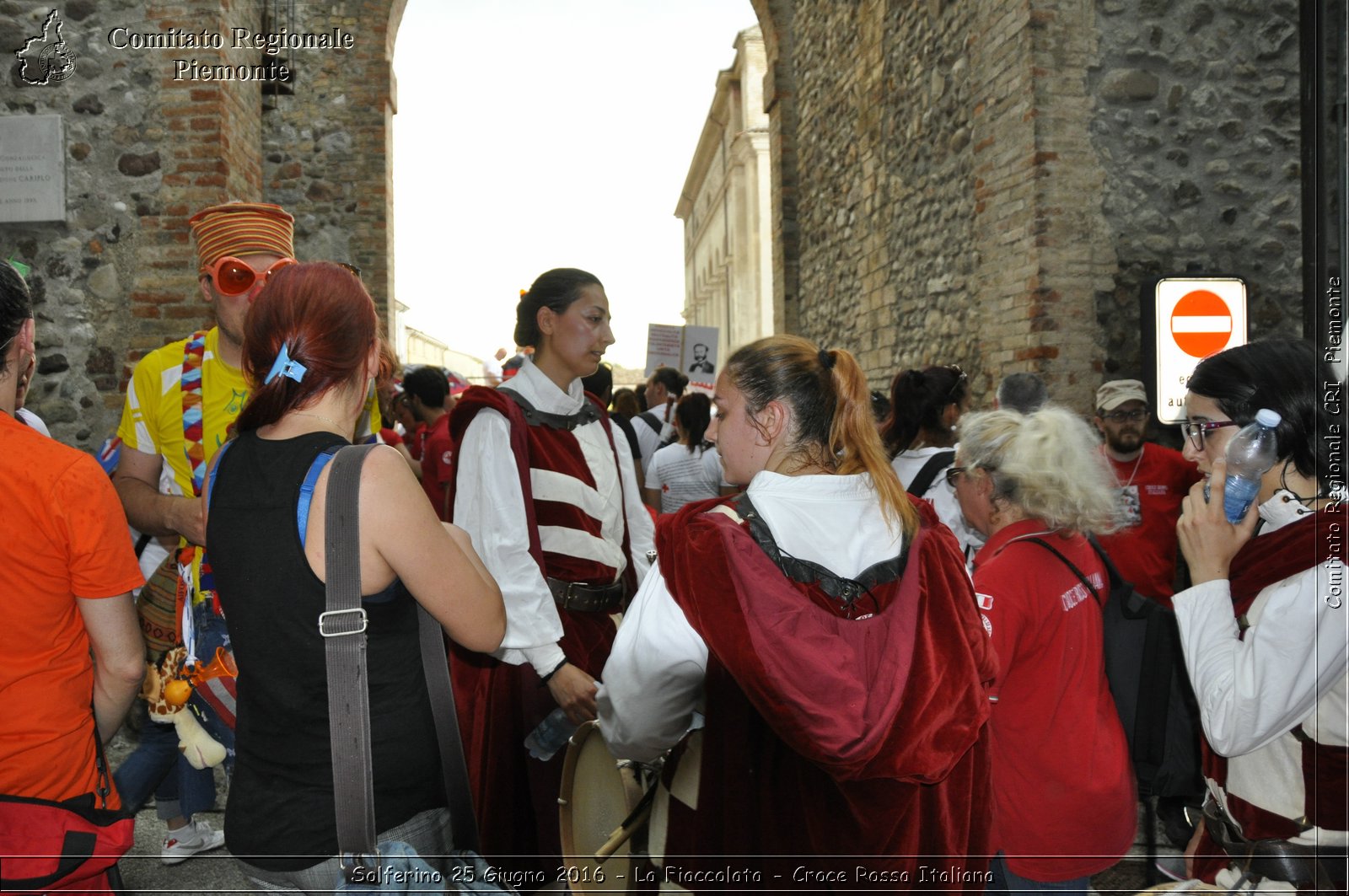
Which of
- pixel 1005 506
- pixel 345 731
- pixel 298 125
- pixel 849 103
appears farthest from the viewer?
pixel 298 125

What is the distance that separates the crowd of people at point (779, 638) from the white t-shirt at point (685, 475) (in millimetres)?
3877

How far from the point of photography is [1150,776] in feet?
8.53

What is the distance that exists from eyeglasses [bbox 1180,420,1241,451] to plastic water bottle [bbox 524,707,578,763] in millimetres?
1752

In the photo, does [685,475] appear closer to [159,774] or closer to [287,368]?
[159,774]

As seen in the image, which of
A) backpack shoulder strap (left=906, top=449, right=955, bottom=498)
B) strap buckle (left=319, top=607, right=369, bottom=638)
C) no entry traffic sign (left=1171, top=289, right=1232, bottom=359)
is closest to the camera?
strap buckle (left=319, top=607, right=369, bottom=638)

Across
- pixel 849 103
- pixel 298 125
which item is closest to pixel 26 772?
pixel 849 103

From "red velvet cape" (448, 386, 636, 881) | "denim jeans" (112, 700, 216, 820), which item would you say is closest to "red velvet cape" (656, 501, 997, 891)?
"red velvet cape" (448, 386, 636, 881)

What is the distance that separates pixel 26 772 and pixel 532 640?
125 cm

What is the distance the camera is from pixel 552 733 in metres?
2.72

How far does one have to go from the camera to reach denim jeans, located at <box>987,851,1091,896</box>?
2.40m

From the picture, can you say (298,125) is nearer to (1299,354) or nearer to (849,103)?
(849,103)

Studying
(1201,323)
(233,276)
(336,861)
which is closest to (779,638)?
(336,861)

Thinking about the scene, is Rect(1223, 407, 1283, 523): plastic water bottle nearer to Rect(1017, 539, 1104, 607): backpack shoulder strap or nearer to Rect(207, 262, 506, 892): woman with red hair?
Rect(1017, 539, 1104, 607): backpack shoulder strap

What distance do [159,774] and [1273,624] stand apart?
339cm
